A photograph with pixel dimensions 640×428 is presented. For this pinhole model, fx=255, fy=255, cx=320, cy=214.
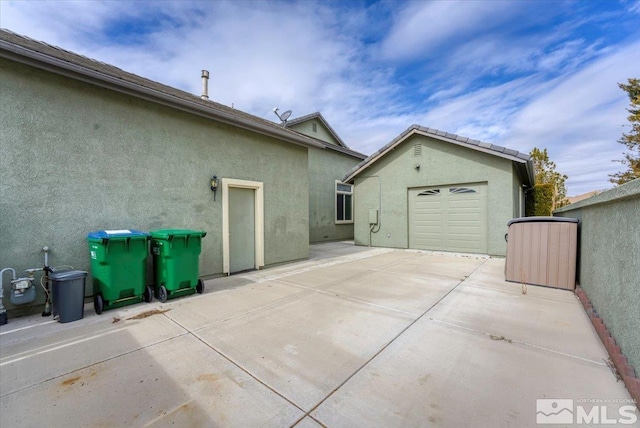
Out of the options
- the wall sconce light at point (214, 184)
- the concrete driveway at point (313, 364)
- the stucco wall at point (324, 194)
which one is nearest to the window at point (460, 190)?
the concrete driveway at point (313, 364)

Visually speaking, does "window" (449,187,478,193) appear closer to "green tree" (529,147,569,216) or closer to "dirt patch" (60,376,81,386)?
"dirt patch" (60,376,81,386)

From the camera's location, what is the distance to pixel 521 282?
5703 millimetres

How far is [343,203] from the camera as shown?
15.5 metres

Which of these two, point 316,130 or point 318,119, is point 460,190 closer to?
point 316,130

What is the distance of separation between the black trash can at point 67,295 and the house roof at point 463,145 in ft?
34.4

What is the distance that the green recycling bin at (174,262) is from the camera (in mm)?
4719

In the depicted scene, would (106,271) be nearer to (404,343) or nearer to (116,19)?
(404,343)

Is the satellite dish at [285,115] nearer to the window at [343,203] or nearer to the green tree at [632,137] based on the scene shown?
the window at [343,203]

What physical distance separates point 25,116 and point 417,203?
11286mm

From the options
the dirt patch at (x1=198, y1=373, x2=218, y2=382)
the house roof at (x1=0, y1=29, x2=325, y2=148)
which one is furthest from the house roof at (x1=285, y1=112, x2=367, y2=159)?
the dirt patch at (x1=198, y1=373, x2=218, y2=382)

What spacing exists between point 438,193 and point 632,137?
20.6 m

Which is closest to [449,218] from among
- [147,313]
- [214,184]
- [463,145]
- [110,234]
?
[463,145]

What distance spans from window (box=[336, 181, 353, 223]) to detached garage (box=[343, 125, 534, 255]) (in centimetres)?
260

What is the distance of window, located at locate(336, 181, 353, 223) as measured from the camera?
15.1m
